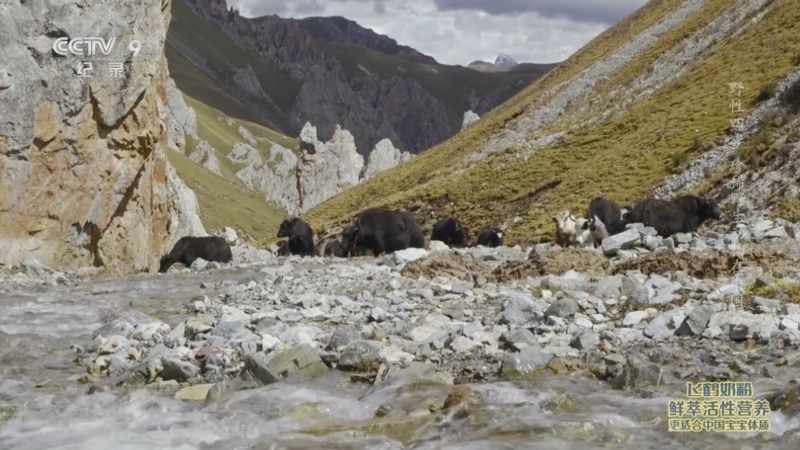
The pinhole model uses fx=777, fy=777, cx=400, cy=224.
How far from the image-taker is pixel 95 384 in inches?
376

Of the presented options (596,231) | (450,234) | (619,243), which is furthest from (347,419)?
(450,234)

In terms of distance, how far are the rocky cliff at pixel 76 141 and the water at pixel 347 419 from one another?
12569 millimetres

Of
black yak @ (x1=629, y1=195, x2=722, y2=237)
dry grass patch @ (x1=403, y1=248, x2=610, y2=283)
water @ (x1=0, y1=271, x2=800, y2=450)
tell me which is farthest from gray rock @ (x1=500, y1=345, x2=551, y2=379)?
black yak @ (x1=629, y1=195, x2=722, y2=237)

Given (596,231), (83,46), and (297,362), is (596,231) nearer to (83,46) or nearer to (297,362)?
(297,362)

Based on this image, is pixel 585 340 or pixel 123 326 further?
pixel 123 326

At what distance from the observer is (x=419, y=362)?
9.66m

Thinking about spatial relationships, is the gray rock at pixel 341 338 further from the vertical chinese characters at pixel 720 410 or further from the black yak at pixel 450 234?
the black yak at pixel 450 234

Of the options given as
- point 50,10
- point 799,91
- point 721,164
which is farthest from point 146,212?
point 799,91

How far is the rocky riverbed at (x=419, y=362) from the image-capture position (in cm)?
776

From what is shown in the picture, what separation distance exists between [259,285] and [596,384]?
9.62 m

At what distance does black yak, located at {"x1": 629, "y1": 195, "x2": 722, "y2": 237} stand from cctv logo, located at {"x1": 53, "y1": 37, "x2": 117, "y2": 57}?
16900mm

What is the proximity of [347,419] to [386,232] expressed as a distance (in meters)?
17.9

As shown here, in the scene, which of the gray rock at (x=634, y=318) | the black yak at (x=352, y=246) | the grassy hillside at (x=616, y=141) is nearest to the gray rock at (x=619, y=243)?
the gray rock at (x=634, y=318)

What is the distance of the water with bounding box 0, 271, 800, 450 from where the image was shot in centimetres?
733
